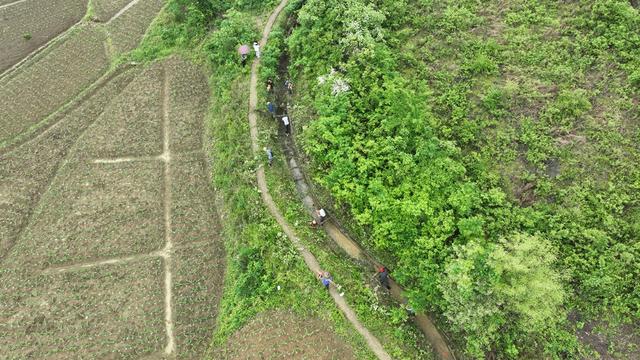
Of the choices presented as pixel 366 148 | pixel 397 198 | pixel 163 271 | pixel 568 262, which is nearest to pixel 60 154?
pixel 163 271

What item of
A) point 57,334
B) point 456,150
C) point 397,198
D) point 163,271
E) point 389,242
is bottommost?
point 57,334

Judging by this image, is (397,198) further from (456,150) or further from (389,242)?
(456,150)

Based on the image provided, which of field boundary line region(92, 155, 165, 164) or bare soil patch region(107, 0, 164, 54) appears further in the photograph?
bare soil patch region(107, 0, 164, 54)

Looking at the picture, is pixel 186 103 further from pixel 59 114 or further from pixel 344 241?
pixel 344 241

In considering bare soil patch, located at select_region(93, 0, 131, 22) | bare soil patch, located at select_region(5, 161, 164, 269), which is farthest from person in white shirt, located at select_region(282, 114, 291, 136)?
bare soil patch, located at select_region(93, 0, 131, 22)

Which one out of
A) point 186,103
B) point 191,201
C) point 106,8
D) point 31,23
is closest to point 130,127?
point 186,103

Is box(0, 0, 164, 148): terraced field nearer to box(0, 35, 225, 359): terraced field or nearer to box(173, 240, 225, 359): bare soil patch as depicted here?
box(0, 35, 225, 359): terraced field

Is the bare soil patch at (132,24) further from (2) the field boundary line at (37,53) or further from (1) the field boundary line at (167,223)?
(1) the field boundary line at (167,223)
